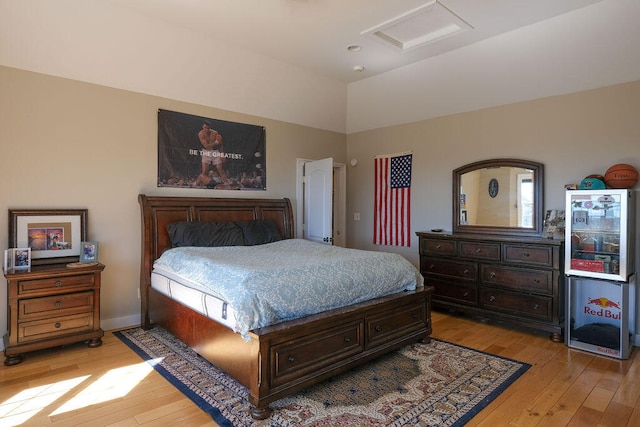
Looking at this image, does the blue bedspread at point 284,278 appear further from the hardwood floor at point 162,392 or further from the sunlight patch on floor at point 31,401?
the sunlight patch on floor at point 31,401

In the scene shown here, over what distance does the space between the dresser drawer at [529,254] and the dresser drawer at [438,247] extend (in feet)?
2.02

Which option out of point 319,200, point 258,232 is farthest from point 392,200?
point 258,232

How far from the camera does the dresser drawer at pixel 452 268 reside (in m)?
4.42

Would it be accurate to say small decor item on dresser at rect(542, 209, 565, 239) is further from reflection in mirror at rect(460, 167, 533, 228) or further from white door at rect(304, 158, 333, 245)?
white door at rect(304, 158, 333, 245)

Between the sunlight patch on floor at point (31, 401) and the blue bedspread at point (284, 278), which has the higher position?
the blue bedspread at point (284, 278)

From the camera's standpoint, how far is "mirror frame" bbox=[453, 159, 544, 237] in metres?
4.34

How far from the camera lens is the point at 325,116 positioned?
19.6 ft

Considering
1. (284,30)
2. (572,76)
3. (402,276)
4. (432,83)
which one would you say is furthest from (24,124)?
(572,76)

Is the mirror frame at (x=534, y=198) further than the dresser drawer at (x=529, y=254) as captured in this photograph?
Yes

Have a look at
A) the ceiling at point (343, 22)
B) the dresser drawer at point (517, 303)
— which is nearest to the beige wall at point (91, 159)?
the ceiling at point (343, 22)

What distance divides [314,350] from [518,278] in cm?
260

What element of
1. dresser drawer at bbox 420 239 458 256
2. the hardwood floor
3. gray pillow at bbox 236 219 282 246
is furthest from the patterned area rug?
gray pillow at bbox 236 219 282 246

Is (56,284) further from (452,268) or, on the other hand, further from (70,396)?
(452,268)

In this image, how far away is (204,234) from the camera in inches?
167
